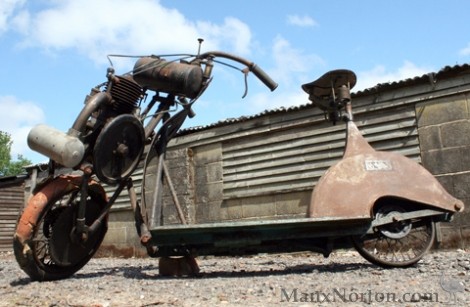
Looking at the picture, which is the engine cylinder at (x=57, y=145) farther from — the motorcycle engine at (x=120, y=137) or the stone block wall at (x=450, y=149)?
the stone block wall at (x=450, y=149)

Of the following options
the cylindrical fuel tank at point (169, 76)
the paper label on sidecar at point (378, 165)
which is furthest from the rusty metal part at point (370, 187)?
the cylindrical fuel tank at point (169, 76)

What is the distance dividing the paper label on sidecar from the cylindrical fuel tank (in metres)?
1.91

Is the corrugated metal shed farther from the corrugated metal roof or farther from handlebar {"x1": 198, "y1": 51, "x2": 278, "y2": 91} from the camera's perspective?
handlebar {"x1": 198, "y1": 51, "x2": 278, "y2": 91}

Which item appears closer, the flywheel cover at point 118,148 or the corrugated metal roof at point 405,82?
the flywheel cover at point 118,148

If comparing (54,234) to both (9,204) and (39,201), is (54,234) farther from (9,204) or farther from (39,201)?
(9,204)

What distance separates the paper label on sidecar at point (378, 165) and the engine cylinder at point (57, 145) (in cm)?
260

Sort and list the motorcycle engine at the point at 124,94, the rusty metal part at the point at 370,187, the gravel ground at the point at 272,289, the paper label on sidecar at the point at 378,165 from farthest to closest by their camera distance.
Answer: the motorcycle engine at the point at 124,94
the paper label on sidecar at the point at 378,165
the rusty metal part at the point at 370,187
the gravel ground at the point at 272,289

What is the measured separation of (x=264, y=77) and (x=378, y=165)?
158cm

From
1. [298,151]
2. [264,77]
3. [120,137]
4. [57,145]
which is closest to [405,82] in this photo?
[298,151]

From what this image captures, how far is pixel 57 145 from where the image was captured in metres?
4.11

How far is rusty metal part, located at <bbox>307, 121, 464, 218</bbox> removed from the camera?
4.20 metres

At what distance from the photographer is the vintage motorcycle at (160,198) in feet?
13.8

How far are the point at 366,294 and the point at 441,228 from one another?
4273 millimetres

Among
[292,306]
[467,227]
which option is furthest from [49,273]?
[467,227]
